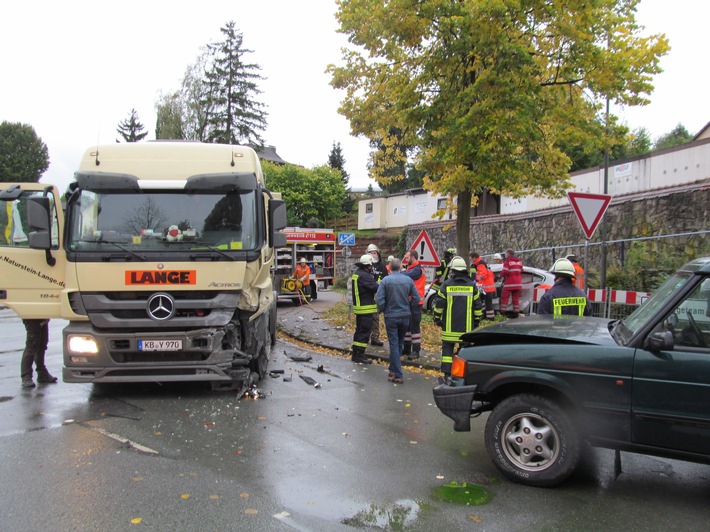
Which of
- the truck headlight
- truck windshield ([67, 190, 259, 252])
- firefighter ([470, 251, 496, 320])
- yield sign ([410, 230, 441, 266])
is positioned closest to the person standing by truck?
the truck headlight

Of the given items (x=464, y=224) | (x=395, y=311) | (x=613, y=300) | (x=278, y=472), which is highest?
(x=464, y=224)

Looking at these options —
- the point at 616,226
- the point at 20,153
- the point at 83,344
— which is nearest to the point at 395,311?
the point at 83,344

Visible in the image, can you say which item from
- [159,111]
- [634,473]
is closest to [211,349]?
[634,473]

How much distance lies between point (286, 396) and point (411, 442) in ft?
7.26

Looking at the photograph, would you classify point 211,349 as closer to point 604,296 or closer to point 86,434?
point 86,434

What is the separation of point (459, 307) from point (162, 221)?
3.94m

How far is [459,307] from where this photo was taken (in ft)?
24.1

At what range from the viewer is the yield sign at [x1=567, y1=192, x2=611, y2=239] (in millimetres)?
8055

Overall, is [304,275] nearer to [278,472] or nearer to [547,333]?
[278,472]

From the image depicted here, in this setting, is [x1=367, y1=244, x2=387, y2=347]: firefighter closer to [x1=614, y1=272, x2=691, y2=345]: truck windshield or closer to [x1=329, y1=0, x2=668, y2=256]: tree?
[x1=329, y1=0, x2=668, y2=256]: tree

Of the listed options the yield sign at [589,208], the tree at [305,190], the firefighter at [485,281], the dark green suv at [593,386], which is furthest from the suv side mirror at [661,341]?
the tree at [305,190]

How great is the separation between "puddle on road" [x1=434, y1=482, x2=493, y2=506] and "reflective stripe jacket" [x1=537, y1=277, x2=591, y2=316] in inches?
107

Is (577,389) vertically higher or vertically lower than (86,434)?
higher

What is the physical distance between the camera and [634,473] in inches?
180
